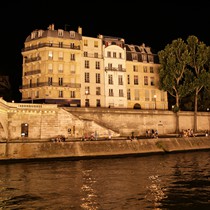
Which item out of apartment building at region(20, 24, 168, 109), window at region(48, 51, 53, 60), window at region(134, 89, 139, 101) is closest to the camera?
apartment building at region(20, 24, 168, 109)

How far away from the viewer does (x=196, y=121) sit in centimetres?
6675

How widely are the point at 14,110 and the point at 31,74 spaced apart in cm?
1913

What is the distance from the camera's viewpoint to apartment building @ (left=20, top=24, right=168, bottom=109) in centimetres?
6462

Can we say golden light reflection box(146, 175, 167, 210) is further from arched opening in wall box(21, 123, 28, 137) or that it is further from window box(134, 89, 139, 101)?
window box(134, 89, 139, 101)

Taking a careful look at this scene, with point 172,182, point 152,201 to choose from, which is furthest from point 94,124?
point 152,201

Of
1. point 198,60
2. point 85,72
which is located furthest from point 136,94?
point 198,60

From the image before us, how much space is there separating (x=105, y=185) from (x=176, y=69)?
4420 centimetres

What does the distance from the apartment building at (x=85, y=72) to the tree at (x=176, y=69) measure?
737cm

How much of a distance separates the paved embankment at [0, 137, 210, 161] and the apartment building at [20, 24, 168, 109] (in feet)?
62.7

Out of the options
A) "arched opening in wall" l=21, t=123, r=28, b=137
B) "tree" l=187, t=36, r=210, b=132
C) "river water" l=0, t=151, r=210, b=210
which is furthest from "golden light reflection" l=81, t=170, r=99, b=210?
"tree" l=187, t=36, r=210, b=132

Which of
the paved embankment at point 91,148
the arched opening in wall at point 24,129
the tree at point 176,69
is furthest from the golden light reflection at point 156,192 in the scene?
the tree at point 176,69

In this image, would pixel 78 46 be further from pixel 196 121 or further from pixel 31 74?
pixel 196 121

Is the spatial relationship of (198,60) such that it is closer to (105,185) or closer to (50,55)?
(50,55)

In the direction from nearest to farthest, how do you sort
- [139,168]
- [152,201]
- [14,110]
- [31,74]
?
[152,201], [139,168], [14,110], [31,74]
